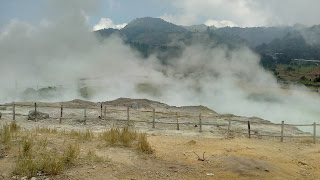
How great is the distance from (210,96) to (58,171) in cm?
3497

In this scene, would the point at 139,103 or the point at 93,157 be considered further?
the point at 139,103

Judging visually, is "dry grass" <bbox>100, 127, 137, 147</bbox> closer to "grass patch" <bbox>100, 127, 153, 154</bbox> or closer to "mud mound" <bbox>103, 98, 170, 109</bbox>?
"grass patch" <bbox>100, 127, 153, 154</bbox>

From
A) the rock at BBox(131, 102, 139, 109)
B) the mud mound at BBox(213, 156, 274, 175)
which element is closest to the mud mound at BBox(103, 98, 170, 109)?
the rock at BBox(131, 102, 139, 109)

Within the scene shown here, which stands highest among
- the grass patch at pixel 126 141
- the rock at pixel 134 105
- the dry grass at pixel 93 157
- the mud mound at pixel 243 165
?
the rock at pixel 134 105

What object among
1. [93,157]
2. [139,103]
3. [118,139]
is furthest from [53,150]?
[139,103]

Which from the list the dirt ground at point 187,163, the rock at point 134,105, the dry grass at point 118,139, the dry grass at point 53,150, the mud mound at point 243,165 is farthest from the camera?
the rock at point 134,105

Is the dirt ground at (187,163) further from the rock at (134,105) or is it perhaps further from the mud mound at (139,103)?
the mud mound at (139,103)

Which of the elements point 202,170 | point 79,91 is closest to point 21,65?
point 79,91

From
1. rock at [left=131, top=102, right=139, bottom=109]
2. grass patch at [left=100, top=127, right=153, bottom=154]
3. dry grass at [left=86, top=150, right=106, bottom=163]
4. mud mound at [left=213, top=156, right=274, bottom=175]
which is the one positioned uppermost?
rock at [left=131, top=102, right=139, bottom=109]

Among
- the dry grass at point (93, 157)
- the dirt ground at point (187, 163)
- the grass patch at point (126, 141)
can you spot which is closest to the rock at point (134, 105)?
the dirt ground at point (187, 163)

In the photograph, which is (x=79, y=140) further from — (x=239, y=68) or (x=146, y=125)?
(x=239, y=68)

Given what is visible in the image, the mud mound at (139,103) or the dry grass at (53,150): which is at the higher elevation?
the mud mound at (139,103)

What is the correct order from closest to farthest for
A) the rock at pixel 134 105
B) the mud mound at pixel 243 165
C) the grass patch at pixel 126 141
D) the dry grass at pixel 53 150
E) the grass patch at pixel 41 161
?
the grass patch at pixel 41 161 < the dry grass at pixel 53 150 < the mud mound at pixel 243 165 < the grass patch at pixel 126 141 < the rock at pixel 134 105

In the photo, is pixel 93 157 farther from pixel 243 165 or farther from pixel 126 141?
pixel 243 165
